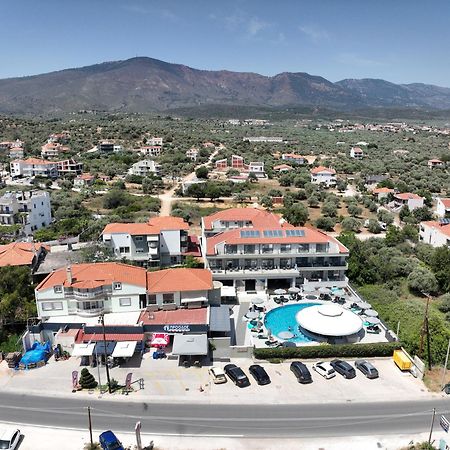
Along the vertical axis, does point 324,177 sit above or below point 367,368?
above

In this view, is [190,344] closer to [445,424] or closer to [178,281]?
[178,281]

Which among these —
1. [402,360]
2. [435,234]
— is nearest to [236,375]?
[402,360]

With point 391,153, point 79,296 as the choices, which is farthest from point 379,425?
point 391,153

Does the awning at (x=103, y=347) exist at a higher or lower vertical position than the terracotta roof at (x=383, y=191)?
lower

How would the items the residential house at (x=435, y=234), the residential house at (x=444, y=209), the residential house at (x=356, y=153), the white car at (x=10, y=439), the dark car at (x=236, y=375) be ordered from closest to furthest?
the white car at (x=10, y=439), the dark car at (x=236, y=375), the residential house at (x=435, y=234), the residential house at (x=444, y=209), the residential house at (x=356, y=153)

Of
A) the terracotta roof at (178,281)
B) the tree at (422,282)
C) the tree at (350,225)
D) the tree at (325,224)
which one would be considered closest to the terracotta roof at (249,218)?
the terracotta roof at (178,281)

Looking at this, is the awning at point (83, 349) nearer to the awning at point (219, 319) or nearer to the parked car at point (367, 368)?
the awning at point (219, 319)
